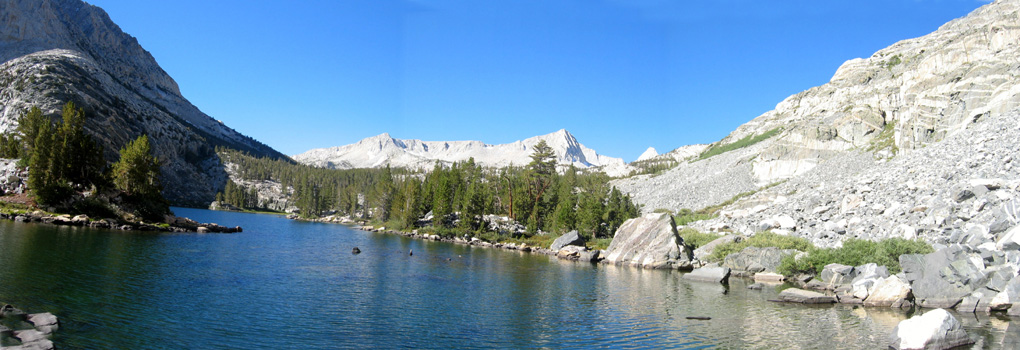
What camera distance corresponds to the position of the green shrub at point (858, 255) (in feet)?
130

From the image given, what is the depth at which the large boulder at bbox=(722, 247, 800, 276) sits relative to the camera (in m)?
51.3

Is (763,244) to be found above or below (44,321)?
above

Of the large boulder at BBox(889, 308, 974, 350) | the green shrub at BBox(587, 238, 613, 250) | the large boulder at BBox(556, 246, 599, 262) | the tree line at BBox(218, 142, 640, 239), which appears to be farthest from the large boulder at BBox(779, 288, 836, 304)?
the tree line at BBox(218, 142, 640, 239)

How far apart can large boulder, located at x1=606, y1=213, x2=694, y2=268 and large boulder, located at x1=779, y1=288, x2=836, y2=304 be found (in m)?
21.8

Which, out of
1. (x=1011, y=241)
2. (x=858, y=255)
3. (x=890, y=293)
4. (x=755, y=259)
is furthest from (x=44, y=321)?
(x=755, y=259)

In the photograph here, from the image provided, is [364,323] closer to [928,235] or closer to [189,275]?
[189,275]

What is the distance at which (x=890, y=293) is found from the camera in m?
35.2

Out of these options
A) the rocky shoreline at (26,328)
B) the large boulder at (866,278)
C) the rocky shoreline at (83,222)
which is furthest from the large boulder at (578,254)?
the rocky shoreline at (26,328)

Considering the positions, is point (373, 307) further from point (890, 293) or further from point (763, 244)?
point (763, 244)

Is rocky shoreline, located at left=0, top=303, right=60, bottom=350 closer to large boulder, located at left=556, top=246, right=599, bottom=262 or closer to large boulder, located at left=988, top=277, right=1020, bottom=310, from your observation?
large boulder, located at left=988, top=277, right=1020, bottom=310

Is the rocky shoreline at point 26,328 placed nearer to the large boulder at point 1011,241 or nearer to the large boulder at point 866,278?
the large boulder at point 866,278

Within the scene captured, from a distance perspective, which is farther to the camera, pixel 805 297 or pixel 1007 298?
pixel 805 297

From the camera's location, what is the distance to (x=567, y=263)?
63.2m

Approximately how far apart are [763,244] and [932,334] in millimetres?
34586
